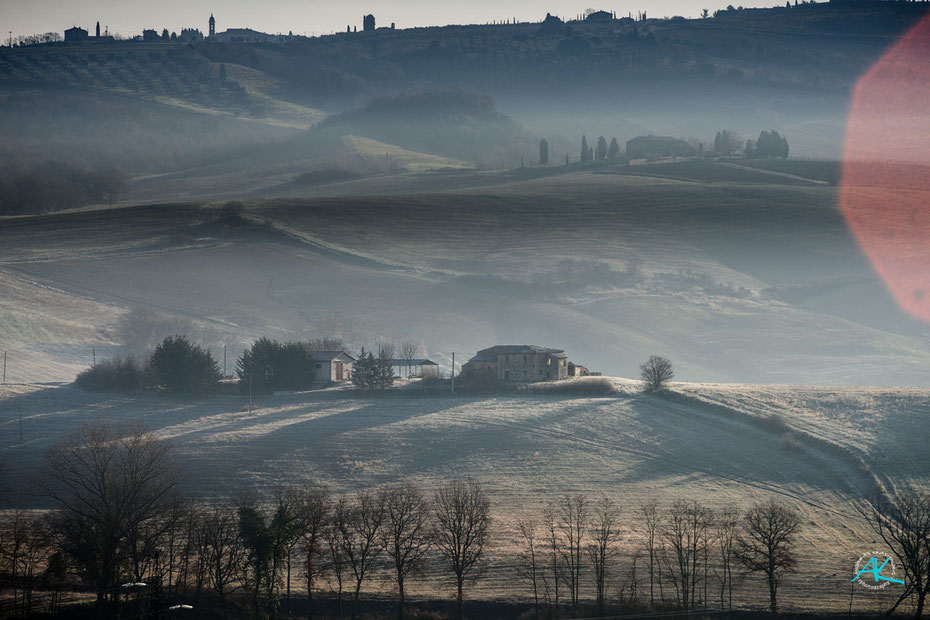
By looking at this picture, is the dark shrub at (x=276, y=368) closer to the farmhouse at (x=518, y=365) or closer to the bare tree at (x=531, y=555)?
the farmhouse at (x=518, y=365)

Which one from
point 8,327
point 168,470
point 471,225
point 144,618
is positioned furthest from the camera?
point 471,225

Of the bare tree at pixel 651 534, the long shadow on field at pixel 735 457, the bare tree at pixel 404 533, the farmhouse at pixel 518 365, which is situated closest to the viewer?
the bare tree at pixel 651 534

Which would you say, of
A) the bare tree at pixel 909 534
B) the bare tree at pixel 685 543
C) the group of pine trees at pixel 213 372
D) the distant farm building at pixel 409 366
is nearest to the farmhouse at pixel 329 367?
the group of pine trees at pixel 213 372

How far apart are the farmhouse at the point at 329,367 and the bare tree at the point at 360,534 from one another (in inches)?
1395

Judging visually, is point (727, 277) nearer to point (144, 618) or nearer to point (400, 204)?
point (400, 204)

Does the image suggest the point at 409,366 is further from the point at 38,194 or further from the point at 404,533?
the point at 38,194

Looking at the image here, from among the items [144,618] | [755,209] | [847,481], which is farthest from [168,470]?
[755,209]

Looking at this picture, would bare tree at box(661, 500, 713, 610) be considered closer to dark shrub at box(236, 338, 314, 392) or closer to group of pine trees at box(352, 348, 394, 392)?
group of pine trees at box(352, 348, 394, 392)

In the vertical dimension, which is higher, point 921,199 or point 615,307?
point 921,199

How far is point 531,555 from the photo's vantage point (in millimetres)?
48625

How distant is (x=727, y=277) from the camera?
529 feet

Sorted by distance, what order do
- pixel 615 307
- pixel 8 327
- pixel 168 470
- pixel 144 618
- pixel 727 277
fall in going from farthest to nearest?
pixel 727 277 → pixel 615 307 → pixel 8 327 → pixel 168 470 → pixel 144 618

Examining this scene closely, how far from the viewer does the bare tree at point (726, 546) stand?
146 ft

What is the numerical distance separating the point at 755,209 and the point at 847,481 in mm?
128208
